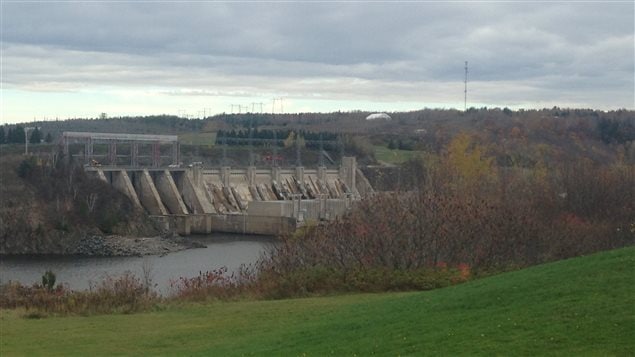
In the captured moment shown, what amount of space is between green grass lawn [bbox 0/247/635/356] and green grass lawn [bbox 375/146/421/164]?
8954cm

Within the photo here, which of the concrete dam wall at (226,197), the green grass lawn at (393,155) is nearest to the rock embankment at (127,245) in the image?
the concrete dam wall at (226,197)

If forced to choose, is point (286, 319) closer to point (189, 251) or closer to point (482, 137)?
point (189, 251)

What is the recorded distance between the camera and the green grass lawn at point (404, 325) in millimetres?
11891

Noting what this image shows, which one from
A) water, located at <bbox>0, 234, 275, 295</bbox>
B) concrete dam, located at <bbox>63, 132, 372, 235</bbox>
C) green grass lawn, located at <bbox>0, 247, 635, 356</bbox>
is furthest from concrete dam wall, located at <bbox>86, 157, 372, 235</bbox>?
green grass lawn, located at <bbox>0, 247, 635, 356</bbox>

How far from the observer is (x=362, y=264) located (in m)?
27.7

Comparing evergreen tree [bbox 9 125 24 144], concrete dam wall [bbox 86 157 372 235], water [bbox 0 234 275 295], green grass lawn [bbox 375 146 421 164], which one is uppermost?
evergreen tree [bbox 9 125 24 144]

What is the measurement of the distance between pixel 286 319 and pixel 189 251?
39512 millimetres

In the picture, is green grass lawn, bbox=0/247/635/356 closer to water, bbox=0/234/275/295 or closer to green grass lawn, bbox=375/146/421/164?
water, bbox=0/234/275/295

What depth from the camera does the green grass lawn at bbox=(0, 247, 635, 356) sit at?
11891mm

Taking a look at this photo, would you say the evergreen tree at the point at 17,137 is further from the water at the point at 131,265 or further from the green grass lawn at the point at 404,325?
the green grass lawn at the point at 404,325

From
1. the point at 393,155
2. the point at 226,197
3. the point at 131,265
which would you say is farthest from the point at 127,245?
the point at 393,155

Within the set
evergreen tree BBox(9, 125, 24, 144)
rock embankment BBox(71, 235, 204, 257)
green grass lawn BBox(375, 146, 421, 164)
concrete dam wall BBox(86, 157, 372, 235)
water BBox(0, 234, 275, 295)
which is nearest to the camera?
water BBox(0, 234, 275, 295)

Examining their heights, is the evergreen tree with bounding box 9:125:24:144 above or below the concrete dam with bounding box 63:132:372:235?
above

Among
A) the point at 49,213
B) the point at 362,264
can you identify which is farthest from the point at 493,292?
the point at 49,213
